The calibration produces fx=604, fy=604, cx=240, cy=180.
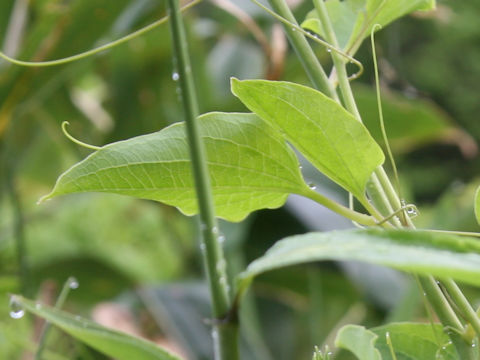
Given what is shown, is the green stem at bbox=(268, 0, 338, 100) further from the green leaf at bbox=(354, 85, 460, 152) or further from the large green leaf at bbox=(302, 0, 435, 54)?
the green leaf at bbox=(354, 85, 460, 152)

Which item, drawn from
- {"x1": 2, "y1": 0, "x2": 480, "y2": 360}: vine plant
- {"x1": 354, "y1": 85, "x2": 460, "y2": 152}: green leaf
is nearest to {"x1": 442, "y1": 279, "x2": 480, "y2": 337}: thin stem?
{"x1": 2, "y1": 0, "x2": 480, "y2": 360}: vine plant

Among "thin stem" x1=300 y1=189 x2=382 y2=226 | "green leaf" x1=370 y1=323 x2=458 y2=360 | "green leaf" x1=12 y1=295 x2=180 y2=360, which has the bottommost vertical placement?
"green leaf" x1=370 y1=323 x2=458 y2=360

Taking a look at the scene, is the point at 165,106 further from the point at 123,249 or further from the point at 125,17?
the point at 123,249

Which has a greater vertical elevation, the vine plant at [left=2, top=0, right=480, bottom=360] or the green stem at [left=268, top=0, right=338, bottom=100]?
the green stem at [left=268, top=0, right=338, bottom=100]

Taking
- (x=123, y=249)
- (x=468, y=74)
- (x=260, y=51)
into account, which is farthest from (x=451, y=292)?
(x=468, y=74)

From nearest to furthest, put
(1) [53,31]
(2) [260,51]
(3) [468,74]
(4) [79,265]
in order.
Result: (1) [53,31] < (4) [79,265] < (2) [260,51] < (3) [468,74]

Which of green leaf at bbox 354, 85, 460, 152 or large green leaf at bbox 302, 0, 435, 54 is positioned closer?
large green leaf at bbox 302, 0, 435, 54

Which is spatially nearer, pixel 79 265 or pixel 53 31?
pixel 53 31
